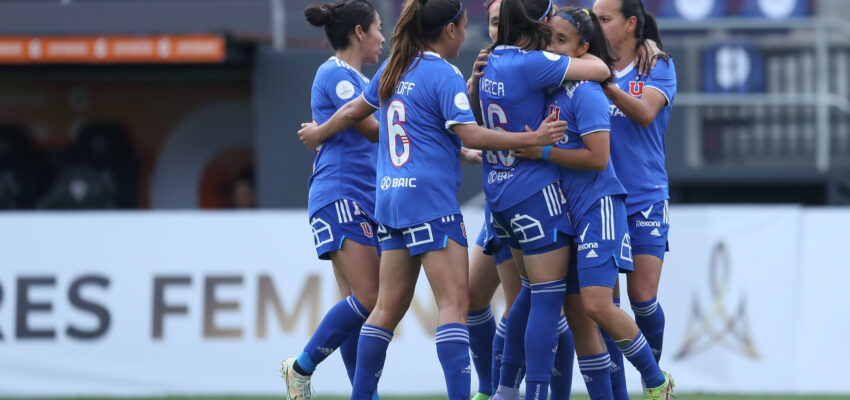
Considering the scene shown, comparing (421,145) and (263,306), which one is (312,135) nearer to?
(421,145)

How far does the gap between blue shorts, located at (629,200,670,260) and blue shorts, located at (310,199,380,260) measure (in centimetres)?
129

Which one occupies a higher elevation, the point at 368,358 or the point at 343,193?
the point at 343,193

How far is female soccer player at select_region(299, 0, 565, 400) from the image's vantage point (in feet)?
16.3

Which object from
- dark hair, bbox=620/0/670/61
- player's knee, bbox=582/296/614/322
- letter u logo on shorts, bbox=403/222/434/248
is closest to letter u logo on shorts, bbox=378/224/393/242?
letter u logo on shorts, bbox=403/222/434/248

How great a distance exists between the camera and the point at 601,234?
4984 millimetres

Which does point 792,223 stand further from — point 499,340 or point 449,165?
point 449,165

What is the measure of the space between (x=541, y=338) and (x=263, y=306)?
4208 millimetres

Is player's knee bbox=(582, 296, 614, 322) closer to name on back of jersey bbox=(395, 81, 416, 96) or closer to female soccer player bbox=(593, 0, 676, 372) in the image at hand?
female soccer player bbox=(593, 0, 676, 372)

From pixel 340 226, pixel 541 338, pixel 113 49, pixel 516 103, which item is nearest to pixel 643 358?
pixel 541 338

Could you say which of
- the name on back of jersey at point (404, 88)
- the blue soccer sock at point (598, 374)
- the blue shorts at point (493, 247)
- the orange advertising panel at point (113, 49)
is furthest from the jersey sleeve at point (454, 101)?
the orange advertising panel at point (113, 49)

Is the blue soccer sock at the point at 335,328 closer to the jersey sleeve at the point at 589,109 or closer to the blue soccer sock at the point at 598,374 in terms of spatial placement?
the blue soccer sock at the point at 598,374

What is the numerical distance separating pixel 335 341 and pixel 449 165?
113 cm

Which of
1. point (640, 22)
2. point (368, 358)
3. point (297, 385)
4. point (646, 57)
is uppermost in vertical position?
point (640, 22)

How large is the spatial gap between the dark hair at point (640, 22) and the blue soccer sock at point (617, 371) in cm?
128
